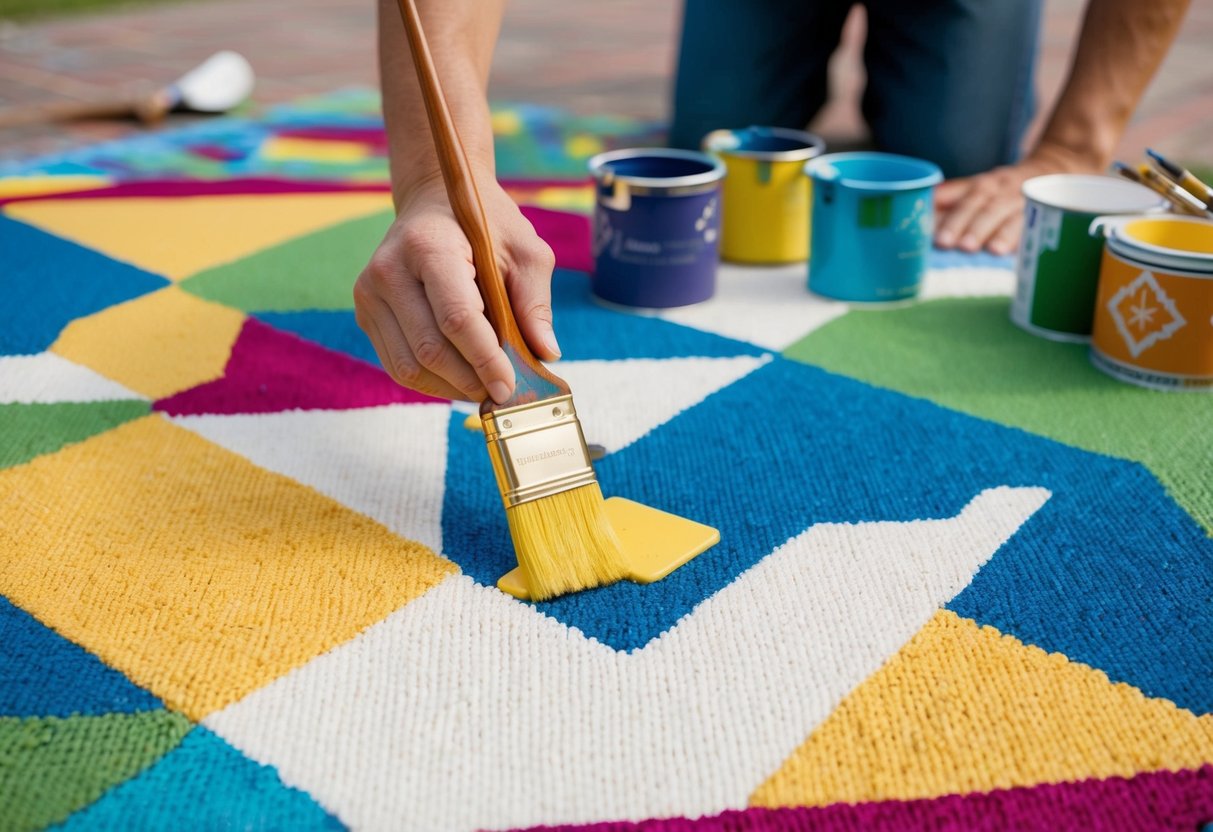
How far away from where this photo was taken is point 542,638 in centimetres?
77

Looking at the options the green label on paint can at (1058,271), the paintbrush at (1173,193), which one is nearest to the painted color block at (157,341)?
the green label on paint can at (1058,271)

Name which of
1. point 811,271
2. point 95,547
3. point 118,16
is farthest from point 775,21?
point 118,16

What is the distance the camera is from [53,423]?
1.05m

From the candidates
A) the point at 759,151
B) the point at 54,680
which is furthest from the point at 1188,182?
the point at 54,680

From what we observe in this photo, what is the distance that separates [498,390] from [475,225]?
126 mm

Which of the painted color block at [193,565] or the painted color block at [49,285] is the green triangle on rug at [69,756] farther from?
the painted color block at [49,285]

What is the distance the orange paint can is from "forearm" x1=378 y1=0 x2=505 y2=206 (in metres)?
0.65

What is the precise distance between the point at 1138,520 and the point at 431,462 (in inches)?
23.9

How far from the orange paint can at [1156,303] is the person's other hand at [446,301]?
2.06 ft

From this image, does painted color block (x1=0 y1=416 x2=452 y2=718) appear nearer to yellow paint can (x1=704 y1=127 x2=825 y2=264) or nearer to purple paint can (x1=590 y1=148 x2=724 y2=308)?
purple paint can (x1=590 y1=148 x2=724 y2=308)

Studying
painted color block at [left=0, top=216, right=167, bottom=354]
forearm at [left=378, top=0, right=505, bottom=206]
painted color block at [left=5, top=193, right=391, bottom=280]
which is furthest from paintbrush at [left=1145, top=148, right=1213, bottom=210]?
painted color block at [left=0, top=216, right=167, bottom=354]

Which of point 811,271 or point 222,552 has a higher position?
point 811,271

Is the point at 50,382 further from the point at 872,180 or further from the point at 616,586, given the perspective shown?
the point at 872,180

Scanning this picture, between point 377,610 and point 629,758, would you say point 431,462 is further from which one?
point 629,758
